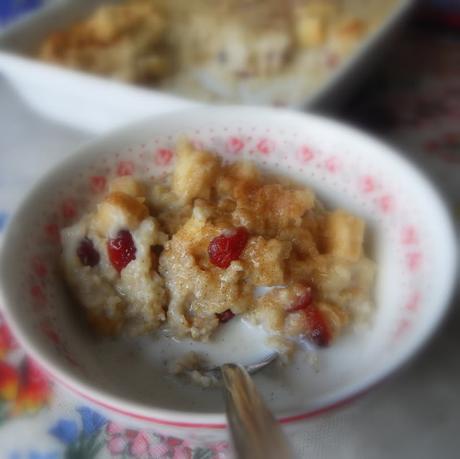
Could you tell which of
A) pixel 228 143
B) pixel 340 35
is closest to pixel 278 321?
pixel 228 143

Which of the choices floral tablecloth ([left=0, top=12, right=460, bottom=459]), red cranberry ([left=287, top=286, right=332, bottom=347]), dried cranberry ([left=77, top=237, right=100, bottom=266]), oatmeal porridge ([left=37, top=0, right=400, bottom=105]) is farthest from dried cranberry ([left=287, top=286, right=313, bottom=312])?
oatmeal porridge ([left=37, top=0, right=400, bottom=105])

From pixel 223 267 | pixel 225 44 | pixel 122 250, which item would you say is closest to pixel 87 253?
pixel 122 250

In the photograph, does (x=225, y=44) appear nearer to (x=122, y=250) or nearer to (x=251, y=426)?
(x=122, y=250)

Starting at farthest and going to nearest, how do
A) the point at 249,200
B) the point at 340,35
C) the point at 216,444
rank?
1. the point at 340,35
2. the point at 249,200
3. the point at 216,444

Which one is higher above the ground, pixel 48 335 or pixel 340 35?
pixel 48 335

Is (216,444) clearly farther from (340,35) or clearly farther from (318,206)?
(340,35)

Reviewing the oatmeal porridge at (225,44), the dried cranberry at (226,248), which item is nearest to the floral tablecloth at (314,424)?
the dried cranberry at (226,248)

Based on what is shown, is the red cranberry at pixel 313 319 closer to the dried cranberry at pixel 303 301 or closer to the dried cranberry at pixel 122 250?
the dried cranberry at pixel 303 301
